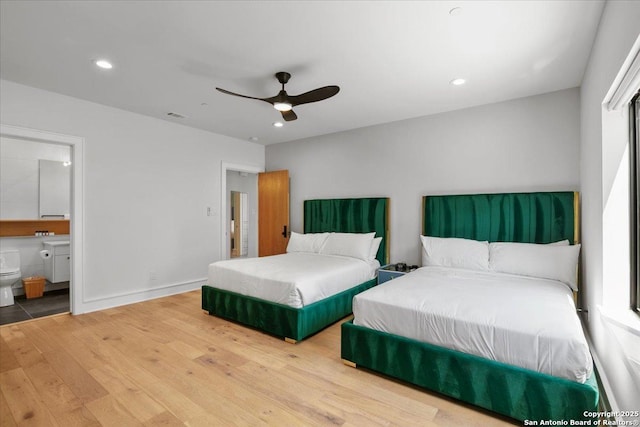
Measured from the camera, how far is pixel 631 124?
77.0 inches

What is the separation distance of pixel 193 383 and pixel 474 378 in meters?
1.94

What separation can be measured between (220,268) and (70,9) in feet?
8.73

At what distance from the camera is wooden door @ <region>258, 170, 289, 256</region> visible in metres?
5.61

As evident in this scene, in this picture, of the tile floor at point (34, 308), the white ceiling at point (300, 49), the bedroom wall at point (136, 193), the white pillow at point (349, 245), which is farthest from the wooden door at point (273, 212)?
the tile floor at point (34, 308)

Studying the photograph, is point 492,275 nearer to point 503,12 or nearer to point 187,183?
point 503,12

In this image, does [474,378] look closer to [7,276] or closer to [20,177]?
[7,276]

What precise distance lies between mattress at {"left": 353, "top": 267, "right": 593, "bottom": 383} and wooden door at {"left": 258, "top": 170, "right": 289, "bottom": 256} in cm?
323

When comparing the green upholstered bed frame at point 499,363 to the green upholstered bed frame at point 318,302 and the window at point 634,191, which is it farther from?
the window at point 634,191

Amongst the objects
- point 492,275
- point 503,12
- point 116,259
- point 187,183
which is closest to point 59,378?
point 116,259

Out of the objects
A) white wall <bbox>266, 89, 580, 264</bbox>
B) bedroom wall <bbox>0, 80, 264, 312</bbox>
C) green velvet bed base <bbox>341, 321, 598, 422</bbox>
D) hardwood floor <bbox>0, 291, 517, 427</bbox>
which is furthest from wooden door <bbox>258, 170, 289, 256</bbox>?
green velvet bed base <bbox>341, 321, 598, 422</bbox>

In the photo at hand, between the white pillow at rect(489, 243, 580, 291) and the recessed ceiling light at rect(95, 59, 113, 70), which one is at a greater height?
the recessed ceiling light at rect(95, 59, 113, 70)

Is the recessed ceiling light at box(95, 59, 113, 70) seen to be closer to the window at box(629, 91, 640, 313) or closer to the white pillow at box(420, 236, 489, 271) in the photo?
the white pillow at box(420, 236, 489, 271)

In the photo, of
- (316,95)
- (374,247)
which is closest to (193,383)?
(316,95)

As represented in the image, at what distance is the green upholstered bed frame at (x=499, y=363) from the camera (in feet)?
5.36
